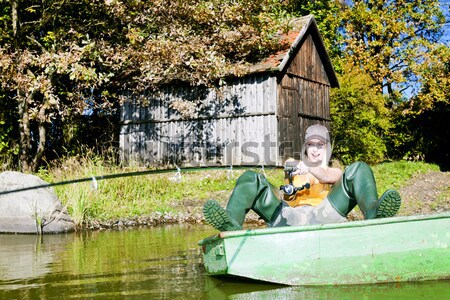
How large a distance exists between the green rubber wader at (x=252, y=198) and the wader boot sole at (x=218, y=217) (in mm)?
158

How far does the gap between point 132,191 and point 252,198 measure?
6818 mm

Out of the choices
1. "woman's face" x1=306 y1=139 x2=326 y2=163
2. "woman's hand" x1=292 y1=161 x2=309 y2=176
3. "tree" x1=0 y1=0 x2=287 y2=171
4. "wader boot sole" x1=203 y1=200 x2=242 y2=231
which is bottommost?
"wader boot sole" x1=203 y1=200 x2=242 y2=231

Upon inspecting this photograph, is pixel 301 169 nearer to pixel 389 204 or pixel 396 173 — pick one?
pixel 389 204

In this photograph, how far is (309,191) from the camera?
5684mm

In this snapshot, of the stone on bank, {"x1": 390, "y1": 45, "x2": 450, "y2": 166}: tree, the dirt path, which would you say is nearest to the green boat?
the stone on bank

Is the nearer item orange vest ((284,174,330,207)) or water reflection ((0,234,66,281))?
orange vest ((284,174,330,207))

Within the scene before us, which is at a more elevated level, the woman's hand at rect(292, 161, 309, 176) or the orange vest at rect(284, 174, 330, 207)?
the woman's hand at rect(292, 161, 309, 176)

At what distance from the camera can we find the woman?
16.7 ft

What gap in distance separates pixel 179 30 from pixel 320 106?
21.9 feet

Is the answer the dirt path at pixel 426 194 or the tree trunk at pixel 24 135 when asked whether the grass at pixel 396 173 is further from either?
the tree trunk at pixel 24 135

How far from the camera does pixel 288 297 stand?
4484 mm

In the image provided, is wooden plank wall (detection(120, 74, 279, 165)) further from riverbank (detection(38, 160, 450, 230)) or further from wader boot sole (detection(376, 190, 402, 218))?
wader boot sole (detection(376, 190, 402, 218))

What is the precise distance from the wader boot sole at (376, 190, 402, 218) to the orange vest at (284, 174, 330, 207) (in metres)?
0.81

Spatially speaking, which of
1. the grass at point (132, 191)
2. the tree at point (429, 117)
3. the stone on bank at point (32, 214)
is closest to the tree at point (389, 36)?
the tree at point (429, 117)
